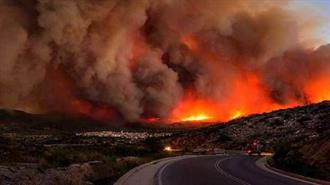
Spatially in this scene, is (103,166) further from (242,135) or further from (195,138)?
(195,138)

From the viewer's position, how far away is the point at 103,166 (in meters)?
29.3

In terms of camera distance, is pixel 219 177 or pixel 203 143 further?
pixel 203 143

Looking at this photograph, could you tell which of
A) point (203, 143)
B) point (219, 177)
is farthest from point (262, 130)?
point (219, 177)

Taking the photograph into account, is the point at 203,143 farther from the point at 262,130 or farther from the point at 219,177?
the point at 219,177

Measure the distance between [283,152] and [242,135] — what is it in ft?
249

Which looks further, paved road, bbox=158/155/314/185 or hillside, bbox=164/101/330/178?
hillside, bbox=164/101/330/178

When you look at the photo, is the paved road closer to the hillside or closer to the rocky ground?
the rocky ground

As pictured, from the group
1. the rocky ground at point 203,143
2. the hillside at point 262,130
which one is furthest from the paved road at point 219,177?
the hillside at point 262,130

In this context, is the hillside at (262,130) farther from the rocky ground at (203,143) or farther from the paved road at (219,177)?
the paved road at (219,177)

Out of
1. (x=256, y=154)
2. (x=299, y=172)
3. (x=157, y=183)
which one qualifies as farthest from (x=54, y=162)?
(x=256, y=154)

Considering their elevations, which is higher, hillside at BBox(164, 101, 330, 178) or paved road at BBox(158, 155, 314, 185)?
hillside at BBox(164, 101, 330, 178)

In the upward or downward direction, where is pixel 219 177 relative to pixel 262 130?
downward

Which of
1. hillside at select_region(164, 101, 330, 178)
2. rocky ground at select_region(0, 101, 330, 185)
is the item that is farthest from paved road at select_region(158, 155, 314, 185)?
hillside at select_region(164, 101, 330, 178)

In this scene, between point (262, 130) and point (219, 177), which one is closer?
point (219, 177)
